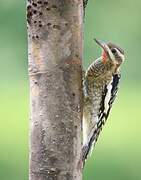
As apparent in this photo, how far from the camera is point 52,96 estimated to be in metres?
5.21

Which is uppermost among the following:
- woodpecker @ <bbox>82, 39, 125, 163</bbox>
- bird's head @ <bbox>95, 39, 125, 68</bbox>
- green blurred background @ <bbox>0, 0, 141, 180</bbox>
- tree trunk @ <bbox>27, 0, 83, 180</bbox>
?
tree trunk @ <bbox>27, 0, 83, 180</bbox>

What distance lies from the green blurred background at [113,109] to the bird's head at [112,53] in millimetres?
7604

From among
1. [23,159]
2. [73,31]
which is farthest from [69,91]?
[23,159]

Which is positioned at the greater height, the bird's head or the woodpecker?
the bird's head

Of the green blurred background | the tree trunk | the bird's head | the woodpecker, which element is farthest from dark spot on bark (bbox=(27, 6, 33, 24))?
the green blurred background

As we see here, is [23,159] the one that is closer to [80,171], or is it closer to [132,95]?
[132,95]

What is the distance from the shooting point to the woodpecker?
22.0 ft

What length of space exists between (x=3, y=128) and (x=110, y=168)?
2.17 m

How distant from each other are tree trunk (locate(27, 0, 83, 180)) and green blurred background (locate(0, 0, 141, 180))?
9303 mm

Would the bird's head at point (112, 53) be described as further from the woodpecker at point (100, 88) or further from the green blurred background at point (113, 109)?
the green blurred background at point (113, 109)

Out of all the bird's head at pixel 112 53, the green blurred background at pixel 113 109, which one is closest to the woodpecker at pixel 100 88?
the bird's head at pixel 112 53

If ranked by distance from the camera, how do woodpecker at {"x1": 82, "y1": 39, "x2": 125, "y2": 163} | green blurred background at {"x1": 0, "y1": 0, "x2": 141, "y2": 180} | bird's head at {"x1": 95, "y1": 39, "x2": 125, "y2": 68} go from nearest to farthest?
woodpecker at {"x1": 82, "y1": 39, "x2": 125, "y2": 163}, bird's head at {"x1": 95, "y1": 39, "x2": 125, "y2": 68}, green blurred background at {"x1": 0, "y1": 0, "x2": 141, "y2": 180}

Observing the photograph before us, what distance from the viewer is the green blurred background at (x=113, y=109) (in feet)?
51.7

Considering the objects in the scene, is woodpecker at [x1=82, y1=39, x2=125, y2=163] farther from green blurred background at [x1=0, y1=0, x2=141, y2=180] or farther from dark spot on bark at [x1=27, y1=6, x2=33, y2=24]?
green blurred background at [x1=0, y1=0, x2=141, y2=180]
